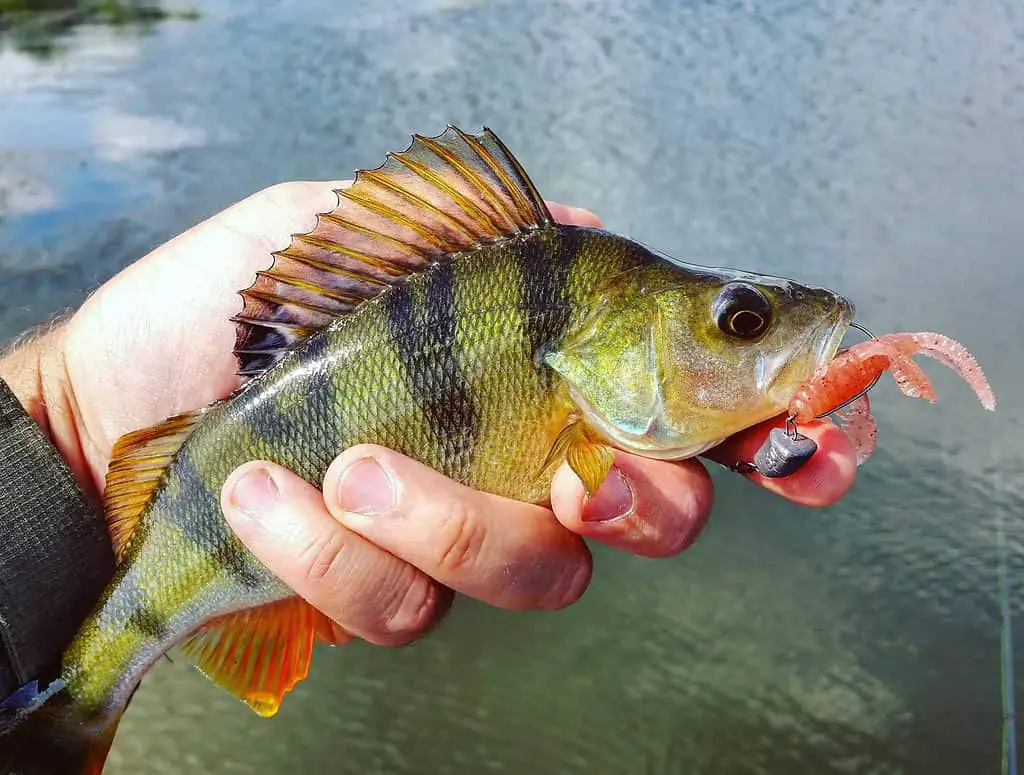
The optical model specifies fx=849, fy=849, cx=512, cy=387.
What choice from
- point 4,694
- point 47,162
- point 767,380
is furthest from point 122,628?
point 47,162

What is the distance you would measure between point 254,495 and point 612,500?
766mm

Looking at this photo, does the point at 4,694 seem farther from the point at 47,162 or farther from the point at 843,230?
the point at 47,162

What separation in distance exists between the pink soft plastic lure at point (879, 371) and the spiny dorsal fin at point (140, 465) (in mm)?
1310

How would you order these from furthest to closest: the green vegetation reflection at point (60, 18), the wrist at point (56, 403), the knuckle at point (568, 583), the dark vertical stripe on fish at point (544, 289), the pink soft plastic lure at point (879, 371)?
1. the green vegetation reflection at point (60, 18)
2. the wrist at point (56, 403)
3. the knuckle at point (568, 583)
4. the dark vertical stripe on fish at point (544, 289)
5. the pink soft plastic lure at point (879, 371)

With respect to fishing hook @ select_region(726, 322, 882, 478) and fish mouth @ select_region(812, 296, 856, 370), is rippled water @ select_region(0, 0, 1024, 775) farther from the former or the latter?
fish mouth @ select_region(812, 296, 856, 370)

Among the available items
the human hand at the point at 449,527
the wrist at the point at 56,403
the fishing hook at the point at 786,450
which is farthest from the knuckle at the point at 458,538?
the wrist at the point at 56,403

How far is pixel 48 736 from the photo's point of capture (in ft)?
6.59

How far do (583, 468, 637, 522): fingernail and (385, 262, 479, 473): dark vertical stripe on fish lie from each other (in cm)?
30

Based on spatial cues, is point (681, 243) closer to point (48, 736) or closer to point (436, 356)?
point (436, 356)

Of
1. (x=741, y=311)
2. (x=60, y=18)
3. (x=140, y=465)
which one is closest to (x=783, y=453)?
(x=741, y=311)

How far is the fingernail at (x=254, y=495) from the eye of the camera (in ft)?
5.90

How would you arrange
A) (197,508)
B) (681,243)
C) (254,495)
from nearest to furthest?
(254,495) < (197,508) < (681,243)

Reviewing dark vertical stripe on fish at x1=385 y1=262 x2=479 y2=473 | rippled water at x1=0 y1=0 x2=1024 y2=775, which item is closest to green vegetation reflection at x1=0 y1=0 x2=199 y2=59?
rippled water at x1=0 y1=0 x2=1024 y2=775

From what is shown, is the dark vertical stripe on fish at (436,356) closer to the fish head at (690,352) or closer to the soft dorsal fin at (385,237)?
the soft dorsal fin at (385,237)
